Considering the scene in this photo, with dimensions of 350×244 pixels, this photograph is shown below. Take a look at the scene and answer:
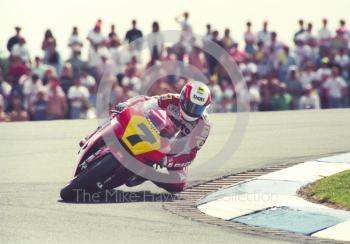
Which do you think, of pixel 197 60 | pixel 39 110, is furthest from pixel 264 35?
pixel 39 110

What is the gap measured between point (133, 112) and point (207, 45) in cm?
1404

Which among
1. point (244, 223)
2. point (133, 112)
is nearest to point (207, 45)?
point (133, 112)

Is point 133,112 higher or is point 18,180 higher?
point 133,112

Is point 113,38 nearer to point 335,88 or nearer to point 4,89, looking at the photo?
point 4,89

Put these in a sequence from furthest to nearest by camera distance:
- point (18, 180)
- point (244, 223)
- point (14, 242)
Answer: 1. point (18, 180)
2. point (244, 223)
3. point (14, 242)

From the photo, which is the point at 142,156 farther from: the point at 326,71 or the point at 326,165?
the point at 326,71

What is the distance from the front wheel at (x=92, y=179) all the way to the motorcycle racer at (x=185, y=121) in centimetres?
42

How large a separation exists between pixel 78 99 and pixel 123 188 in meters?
9.69

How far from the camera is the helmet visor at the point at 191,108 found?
12023 mm

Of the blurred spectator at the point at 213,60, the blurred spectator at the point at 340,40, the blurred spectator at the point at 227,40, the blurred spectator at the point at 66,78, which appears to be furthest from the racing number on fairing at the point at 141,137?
Answer: the blurred spectator at the point at 340,40

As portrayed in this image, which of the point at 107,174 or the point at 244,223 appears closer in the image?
the point at 244,223

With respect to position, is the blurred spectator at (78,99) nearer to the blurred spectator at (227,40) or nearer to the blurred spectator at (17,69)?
the blurred spectator at (17,69)

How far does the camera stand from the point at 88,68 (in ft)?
78.5

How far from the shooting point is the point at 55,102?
2233 centimetres
